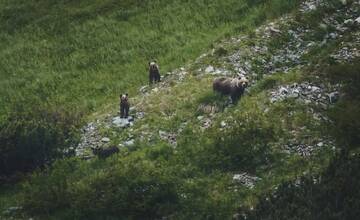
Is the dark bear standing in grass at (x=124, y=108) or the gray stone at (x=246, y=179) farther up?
the dark bear standing in grass at (x=124, y=108)

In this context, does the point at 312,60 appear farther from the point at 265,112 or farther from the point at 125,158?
the point at 125,158

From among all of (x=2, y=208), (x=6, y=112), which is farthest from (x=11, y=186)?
(x=6, y=112)

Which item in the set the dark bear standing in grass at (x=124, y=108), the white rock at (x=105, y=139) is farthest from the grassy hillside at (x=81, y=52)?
the dark bear standing in grass at (x=124, y=108)

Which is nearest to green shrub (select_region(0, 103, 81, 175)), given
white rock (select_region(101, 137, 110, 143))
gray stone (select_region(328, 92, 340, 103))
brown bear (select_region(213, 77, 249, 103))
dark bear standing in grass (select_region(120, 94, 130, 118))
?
white rock (select_region(101, 137, 110, 143))

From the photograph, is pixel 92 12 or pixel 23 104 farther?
pixel 92 12

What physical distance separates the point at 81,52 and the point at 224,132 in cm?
1542

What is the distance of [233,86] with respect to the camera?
79.8ft

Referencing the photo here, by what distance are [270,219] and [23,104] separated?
1768cm

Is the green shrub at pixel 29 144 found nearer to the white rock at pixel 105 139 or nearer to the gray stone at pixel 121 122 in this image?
the white rock at pixel 105 139

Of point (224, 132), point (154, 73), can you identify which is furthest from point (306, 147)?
point (154, 73)

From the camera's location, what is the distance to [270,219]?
53.6 ft

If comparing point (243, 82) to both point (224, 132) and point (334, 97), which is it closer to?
point (224, 132)

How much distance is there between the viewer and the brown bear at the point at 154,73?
93.0 ft

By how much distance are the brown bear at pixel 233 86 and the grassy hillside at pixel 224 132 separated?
307 mm
